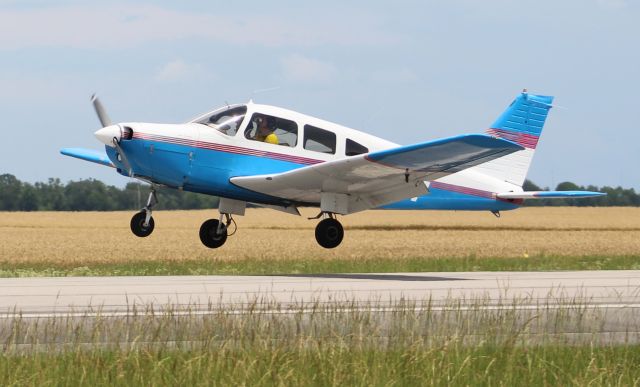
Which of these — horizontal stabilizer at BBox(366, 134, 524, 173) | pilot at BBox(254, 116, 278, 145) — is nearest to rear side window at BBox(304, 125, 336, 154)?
pilot at BBox(254, 116, 278, 145)

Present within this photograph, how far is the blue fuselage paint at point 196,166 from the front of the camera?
2014 centimetres

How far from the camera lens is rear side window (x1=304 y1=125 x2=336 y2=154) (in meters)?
21.2

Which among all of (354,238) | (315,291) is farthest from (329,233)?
(354,238)

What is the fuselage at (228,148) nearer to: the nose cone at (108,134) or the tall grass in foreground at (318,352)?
the nose cone at (108,134)

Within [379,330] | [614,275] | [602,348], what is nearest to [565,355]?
A: [602,348]

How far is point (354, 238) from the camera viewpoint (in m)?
44.1

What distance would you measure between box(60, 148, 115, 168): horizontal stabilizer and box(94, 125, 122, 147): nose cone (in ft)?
15.2

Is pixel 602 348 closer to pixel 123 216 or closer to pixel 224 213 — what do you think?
pixel 224 213

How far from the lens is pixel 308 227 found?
56.9 meters

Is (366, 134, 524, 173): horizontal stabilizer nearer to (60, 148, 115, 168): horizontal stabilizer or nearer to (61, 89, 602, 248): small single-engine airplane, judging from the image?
(61, 89, 602, 248): small single-engine airplane

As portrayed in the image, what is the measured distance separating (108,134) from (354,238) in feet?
81.6

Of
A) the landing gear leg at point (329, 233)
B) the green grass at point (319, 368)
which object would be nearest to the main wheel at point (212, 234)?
the landing gear leg at point (329, 233)

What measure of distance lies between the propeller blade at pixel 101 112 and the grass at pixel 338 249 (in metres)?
2.93

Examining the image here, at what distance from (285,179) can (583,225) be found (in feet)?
147
